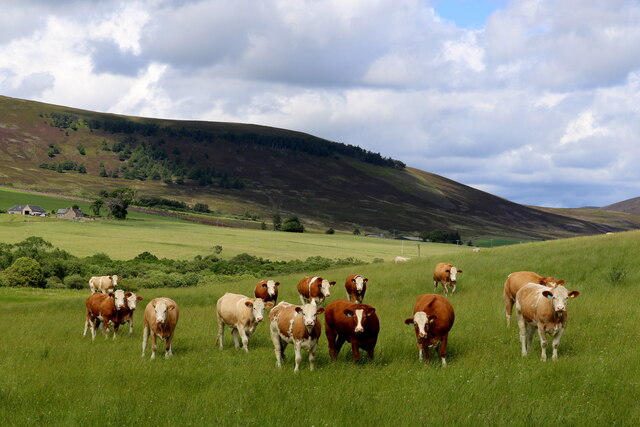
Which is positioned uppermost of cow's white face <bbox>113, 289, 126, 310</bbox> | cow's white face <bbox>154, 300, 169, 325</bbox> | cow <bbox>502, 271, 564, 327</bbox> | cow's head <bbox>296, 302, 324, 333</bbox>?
cow <bbox>502, 271, 564, 327</bbox>

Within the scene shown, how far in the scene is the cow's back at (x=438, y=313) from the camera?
15.3m

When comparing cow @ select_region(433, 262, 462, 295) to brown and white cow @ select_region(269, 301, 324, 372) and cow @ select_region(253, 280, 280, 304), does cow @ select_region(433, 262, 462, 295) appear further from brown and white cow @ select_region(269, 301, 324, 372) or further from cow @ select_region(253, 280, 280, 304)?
brown and white cow @ select_region(269, 301, 324, 372)

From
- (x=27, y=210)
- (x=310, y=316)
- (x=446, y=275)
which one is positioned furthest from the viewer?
(x=27, y=210)

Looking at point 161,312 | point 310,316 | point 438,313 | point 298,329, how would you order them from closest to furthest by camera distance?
1. point 310,316
2. point 298,329
3. point 438,313
4. point 161,312

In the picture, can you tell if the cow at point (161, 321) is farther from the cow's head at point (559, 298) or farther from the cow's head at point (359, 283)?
the cow's head at point (559, 298)

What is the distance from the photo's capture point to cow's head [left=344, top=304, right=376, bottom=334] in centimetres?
1469

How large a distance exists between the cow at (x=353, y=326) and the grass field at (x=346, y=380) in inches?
17.4

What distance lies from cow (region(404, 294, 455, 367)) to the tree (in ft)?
148

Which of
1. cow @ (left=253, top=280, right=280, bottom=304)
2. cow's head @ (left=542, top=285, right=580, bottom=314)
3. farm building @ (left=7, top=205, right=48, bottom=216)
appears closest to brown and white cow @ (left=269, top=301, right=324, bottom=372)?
cow's head @ (left=542, top=285, right=580, bottom=314)

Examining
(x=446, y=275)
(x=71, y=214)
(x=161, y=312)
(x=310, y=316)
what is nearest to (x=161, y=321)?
(x=161, y=312)

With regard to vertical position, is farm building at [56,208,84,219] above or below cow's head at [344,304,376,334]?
below

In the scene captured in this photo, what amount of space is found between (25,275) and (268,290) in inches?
1459

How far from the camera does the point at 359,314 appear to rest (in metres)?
14.9

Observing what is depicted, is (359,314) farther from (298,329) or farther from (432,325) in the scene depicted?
(432,325)
